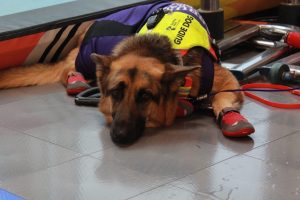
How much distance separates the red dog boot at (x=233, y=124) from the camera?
2.62 metres

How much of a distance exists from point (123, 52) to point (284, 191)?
1139 millimetres

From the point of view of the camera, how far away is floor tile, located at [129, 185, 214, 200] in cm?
213

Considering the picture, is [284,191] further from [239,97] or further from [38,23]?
[38,23]

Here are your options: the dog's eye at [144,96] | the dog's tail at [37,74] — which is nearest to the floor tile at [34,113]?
the dog's tail at [37,74]

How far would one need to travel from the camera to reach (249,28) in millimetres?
4191

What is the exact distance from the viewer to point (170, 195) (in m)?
2.15

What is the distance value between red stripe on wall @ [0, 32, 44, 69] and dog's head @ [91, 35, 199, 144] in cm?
86

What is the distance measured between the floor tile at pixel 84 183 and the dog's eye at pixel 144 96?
1.17 feet

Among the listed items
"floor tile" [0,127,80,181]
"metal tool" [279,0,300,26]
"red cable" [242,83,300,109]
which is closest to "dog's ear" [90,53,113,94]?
"floor tile" [0,127,80,181]

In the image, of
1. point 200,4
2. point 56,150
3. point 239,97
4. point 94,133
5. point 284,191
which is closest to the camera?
point 284,191

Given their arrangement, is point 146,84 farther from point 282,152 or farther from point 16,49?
point 16,49

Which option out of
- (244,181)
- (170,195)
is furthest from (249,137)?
(170,195)

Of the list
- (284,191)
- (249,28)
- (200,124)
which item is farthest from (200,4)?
(284,191)

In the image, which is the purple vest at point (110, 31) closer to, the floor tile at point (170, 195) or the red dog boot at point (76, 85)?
the red dog boot at point (76, 85)
